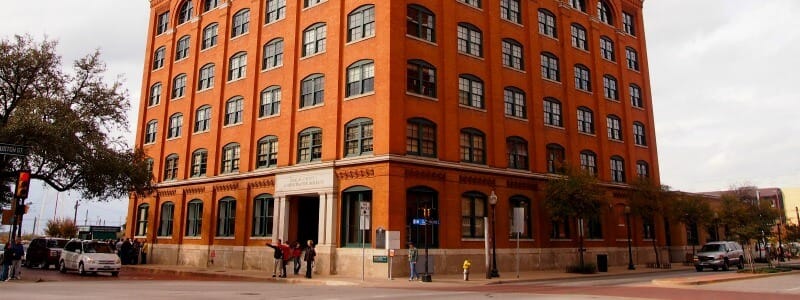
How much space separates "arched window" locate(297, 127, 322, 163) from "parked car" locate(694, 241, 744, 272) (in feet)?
79.1

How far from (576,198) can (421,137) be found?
34.1ft

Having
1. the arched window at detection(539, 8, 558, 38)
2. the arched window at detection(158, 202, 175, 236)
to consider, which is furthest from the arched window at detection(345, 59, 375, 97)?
the arched window at detection(158, 202, 175, 236)

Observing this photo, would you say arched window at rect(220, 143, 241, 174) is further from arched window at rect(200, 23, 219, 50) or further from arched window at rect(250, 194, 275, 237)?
arched window at rect(200, 23, 219, 50)

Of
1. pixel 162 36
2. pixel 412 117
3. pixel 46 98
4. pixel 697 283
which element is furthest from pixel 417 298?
pixel 162 36

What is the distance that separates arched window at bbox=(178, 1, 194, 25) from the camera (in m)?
47.0

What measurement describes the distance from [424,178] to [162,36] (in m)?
30.1

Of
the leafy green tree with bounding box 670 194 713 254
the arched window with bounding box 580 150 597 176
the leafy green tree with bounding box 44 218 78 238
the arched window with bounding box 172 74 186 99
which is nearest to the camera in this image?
the arched window with bounding box 580 150 597 176

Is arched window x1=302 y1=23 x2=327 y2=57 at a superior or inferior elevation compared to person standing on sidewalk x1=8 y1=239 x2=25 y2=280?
superior

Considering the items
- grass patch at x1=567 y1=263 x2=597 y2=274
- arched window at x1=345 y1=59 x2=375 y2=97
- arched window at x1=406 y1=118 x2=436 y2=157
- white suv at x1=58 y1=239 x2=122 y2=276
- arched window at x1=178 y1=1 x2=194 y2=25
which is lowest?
grass patch at x1=567 y1=263 x2=597 y2=274

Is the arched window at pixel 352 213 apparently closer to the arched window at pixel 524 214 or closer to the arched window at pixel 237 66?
the arched window at pixel 524 214

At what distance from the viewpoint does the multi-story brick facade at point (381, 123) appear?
99.5 feet

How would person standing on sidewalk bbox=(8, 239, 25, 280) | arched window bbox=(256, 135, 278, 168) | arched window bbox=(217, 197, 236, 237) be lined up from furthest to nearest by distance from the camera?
arched window bbox=(217, 197, 236, 237)
arched window bbox=(256, 135, 278, 168)
person standing on sidewalk bbox=(8, 239, 25, 280)

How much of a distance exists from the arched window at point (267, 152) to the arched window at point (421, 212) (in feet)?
32.7

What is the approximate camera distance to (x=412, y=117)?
1195 inches
